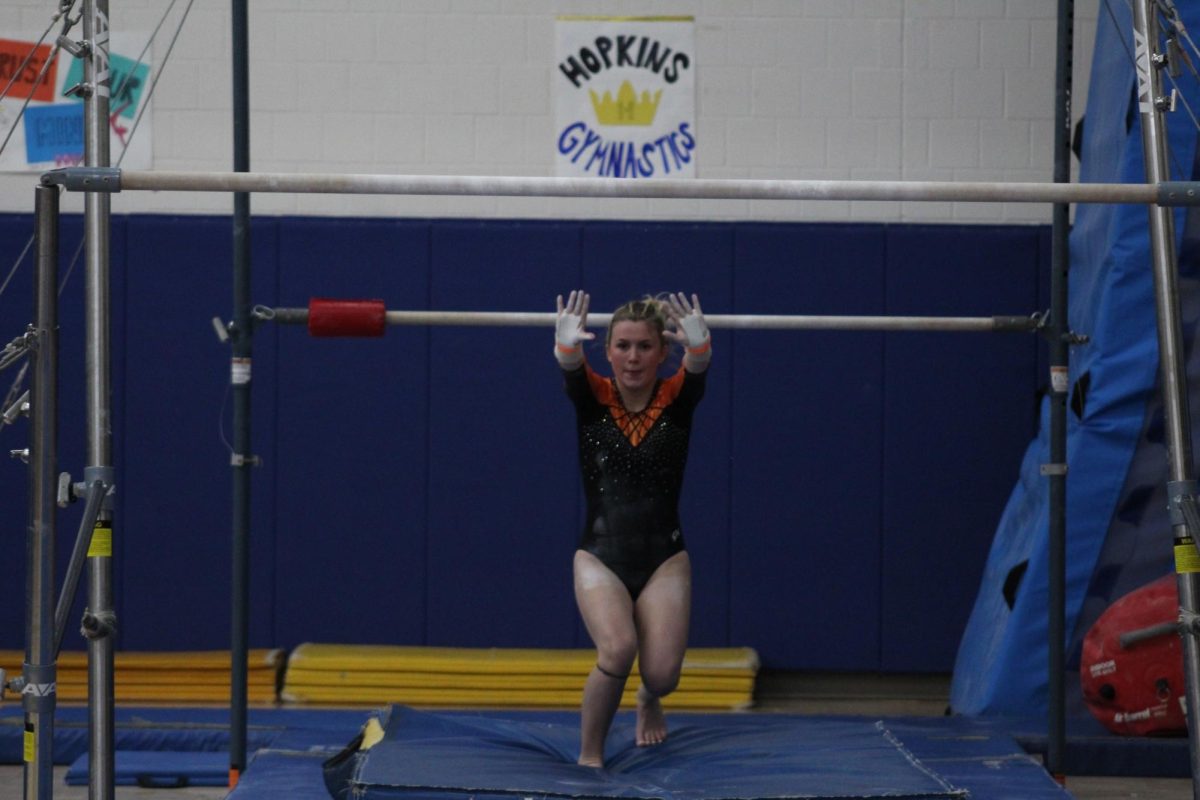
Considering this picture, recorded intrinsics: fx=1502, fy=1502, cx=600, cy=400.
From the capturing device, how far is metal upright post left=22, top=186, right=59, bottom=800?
11.2ft

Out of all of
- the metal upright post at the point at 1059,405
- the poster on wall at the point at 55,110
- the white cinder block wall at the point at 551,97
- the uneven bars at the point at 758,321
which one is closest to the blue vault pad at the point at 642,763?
the metal upright post at the point at 1059,405

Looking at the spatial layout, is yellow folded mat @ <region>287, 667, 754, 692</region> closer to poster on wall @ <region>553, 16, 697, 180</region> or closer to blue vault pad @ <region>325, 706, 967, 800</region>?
blue vault pad @ <region>325, 706, 967, 800</region>

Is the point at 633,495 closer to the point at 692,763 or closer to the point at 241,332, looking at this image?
Result: the point at 692,763

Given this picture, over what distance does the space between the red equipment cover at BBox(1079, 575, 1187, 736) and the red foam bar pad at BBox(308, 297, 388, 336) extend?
272 centimetres

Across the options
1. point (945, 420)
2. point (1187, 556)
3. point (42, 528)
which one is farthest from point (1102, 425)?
point (42, 528)

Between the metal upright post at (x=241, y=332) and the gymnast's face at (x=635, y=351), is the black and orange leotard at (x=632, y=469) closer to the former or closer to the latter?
the gymnast's face at (x=635, y=351)

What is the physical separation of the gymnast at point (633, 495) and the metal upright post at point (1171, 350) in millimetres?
1247

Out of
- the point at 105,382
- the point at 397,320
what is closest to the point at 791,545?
the point at 397,320

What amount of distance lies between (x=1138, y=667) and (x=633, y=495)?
6.49ft

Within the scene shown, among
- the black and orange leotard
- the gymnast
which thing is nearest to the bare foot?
the gymnast

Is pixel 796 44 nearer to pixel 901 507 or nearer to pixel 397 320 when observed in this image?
pixel 901 507

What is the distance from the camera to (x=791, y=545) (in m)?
6.48

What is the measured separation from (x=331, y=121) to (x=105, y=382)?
311 cm

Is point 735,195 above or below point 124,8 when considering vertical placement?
below
